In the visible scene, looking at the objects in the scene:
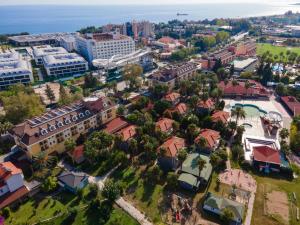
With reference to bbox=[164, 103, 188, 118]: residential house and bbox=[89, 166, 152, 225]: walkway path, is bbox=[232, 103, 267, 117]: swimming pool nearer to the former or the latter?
bbox=[164, 103, 188, 118]: residential house

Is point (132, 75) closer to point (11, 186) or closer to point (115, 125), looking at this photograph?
point (115, 125)

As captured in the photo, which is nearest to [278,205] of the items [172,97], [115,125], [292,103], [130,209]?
[130,209]

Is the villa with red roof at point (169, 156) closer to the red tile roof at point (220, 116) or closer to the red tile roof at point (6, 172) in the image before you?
the red tile roof at point (220, 116)

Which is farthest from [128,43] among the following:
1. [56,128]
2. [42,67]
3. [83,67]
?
[56,128]

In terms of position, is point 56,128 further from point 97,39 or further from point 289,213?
point 97,39

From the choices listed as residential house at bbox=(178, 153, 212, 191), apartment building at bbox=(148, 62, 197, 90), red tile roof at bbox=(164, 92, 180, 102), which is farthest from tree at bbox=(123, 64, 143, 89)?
residential house at bbox=(178, 153, 212, 191)

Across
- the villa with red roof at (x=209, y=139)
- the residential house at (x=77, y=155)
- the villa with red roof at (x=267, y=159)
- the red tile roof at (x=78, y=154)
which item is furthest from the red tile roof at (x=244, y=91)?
the residential house at (x=77, y=155)
